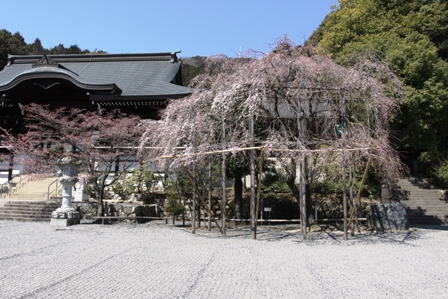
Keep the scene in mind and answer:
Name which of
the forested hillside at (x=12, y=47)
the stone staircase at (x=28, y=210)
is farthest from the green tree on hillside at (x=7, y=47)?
the stone staircase at (x=28, y=210)

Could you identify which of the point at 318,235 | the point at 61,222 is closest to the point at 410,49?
the point at 318,235

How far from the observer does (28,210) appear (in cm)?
1418

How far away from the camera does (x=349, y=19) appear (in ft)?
62.2

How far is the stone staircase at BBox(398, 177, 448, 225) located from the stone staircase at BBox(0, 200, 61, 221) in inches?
605

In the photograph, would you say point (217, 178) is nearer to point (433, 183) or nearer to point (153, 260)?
point (153, 260)

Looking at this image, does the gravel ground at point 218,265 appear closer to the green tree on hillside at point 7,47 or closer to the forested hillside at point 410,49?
the forested hillside at point 410,49

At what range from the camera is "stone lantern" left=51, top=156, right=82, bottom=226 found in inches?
469

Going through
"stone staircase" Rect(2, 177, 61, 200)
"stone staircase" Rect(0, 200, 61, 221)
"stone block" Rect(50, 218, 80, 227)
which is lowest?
"stone block" Rect(50, 218, 80, 227)

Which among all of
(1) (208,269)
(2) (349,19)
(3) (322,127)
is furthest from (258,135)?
(2) (349,19)

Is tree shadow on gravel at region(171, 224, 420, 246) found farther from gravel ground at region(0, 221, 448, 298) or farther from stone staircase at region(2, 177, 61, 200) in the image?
stone staircase at region(2, 177, 61, 200)

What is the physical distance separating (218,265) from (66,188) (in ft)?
26.8

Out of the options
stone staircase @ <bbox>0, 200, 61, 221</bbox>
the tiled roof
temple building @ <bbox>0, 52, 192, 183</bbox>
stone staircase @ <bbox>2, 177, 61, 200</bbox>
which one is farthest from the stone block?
the tiled roof

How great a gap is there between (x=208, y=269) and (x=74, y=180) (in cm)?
813

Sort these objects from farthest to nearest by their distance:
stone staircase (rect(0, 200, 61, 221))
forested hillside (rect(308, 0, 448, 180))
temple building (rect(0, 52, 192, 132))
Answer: temple building (rect(0, 52, 192, 132)) < stone staircase (rect(0, 200, 61, 221)) < forested hillside (rect(308, 0, 448, 180))
